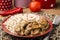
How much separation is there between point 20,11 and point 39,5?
0.09m

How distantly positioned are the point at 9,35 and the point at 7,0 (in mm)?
260

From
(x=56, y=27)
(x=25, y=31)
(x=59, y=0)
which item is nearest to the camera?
(x=25, y=31)

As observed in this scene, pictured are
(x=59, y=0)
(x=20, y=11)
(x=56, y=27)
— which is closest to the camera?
(x=56, y=27)

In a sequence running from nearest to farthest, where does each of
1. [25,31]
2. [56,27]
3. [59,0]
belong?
[25,31] < [56,27] < [59,0]

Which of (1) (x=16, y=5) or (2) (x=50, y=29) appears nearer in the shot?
(2) (x=50, y=29)

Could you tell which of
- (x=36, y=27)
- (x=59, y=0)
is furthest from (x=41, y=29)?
(x=59, y=0)

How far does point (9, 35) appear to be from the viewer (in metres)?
0.83

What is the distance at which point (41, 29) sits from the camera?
2.60 ft

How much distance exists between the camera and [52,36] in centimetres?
83

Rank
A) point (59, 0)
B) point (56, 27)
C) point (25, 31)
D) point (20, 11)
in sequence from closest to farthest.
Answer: point (25, 31) < point (56, 27) < point (20, 11) < point (59, 0)

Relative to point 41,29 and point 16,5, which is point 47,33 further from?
point 16,5

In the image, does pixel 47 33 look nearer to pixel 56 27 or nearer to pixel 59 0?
pixel 56 27

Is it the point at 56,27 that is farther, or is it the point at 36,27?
the point at 56,27

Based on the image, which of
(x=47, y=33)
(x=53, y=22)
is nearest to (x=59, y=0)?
(x=53, y=22)
